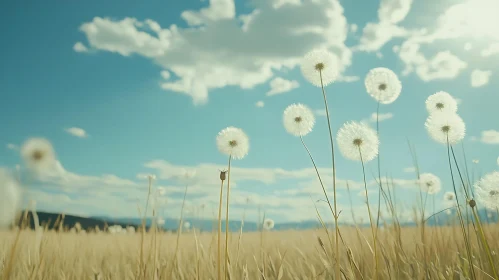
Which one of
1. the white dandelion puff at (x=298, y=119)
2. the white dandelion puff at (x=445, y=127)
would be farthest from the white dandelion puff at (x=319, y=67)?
the white dandelion puff at (x=445, y=127)

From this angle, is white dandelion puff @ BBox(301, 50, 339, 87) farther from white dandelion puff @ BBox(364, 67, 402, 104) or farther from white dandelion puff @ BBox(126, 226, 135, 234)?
white dandelion puff @ BBox(126, 226, 135, 234)

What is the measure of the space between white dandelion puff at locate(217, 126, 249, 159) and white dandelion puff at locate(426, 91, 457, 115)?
112 cm

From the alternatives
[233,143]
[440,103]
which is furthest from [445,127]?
[233,143]

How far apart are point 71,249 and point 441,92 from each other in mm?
3113

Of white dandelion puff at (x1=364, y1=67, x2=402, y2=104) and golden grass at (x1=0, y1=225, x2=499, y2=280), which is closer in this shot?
golden grass at (x1=0, y1=225, x2=499, y2=280)

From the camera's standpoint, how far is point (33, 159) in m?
0.93

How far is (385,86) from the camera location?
6.73 ft

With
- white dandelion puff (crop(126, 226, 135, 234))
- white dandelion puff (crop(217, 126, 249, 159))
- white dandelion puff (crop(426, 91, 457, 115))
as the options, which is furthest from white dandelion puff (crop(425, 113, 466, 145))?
white dandelion puff (crop(126, 226, 135, 234))

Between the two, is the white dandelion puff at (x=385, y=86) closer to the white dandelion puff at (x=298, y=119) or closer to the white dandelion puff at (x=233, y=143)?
the white dandelion puff at (x=298, y=119)

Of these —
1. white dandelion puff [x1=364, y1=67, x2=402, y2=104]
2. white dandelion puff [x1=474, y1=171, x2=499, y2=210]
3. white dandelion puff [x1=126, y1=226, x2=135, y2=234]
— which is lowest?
white dandelion puff [x1=126, y1=226, x2=135, y2=234]

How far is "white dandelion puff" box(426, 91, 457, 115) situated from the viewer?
6.93 feet

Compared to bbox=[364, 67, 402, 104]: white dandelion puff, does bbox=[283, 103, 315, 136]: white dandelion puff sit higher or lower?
lower

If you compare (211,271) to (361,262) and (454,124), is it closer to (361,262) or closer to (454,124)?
(361,262)

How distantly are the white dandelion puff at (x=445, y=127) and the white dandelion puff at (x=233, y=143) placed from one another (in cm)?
100
